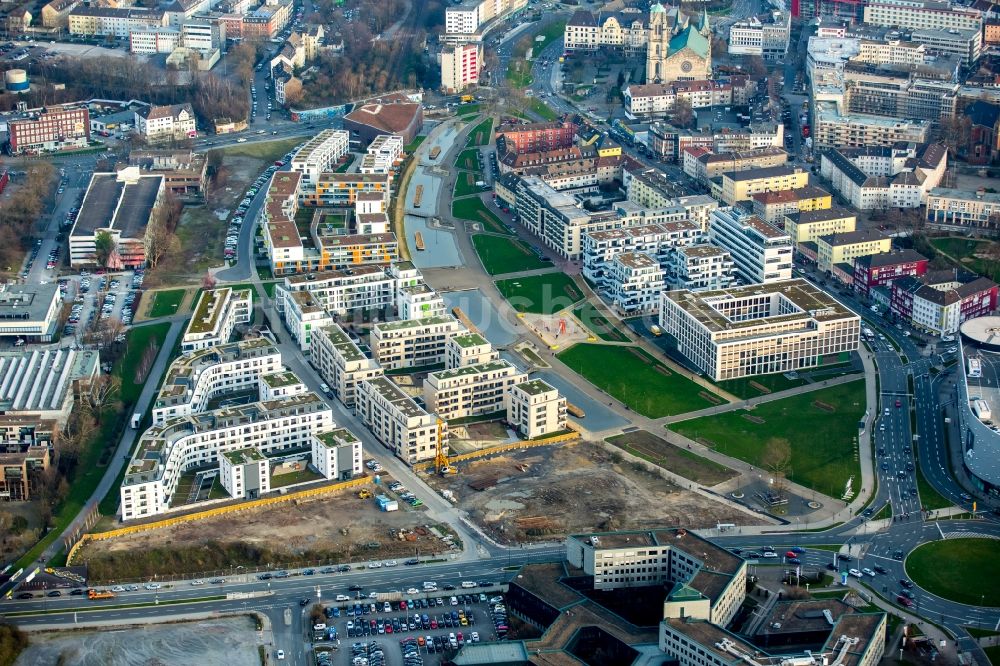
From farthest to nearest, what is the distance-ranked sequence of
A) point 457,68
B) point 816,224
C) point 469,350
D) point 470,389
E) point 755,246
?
point 457,68
point 816,224
point 755,246
point 469,350
point 470,389

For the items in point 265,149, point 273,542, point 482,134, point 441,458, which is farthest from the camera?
point 482,134

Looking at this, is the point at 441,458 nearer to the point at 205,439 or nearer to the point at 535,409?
the point at 535,409

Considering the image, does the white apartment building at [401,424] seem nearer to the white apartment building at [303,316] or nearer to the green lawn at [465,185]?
the white apartment building at [303,316]

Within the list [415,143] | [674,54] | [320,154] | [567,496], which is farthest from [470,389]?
[674,54]

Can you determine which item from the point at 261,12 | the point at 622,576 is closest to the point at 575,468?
the point at 622,576

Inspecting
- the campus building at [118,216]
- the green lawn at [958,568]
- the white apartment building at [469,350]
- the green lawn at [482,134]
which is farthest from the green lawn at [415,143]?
the green lawn at [958,568]

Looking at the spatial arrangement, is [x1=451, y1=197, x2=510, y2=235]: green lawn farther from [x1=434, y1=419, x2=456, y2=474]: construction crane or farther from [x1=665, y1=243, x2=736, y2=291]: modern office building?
[x1=434, y1=419, x2=456, y2=474]: construction crane

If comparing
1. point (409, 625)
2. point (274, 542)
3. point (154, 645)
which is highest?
point (274, 542)
